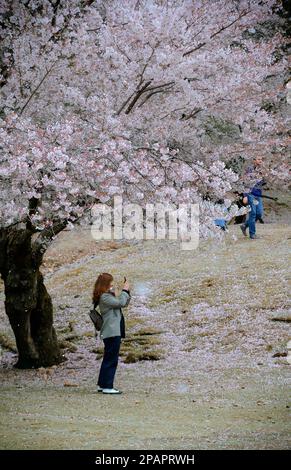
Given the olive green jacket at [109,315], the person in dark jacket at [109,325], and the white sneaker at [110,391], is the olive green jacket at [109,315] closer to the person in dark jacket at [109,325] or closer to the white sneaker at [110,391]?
the person in dark jacket at [109,325]

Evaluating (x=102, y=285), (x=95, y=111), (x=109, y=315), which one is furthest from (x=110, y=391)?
(x=95, y=111)

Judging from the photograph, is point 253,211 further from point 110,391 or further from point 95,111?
point 110,391

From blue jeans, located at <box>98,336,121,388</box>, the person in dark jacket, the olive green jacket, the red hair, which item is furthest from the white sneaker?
the red hair

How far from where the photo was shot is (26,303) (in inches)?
555

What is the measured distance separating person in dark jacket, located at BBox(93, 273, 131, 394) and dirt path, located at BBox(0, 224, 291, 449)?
1.41 ft

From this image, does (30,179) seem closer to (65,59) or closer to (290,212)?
(65,59)

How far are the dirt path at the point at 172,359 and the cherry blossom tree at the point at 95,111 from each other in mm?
2719

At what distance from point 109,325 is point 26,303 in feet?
11.3

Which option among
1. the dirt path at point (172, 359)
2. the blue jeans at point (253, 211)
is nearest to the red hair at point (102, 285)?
the dirt path at point (172, 359)

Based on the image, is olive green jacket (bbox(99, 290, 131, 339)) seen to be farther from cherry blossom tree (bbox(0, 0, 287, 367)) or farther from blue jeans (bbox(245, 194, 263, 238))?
blue jeans (bbox(245, 194, 263, 238))

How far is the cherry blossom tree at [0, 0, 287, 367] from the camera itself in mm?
11695

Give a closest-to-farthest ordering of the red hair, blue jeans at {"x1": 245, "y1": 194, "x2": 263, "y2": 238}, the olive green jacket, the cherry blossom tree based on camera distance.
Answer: the olive green jacket < the red hair < the cherry blossom tree < blue jeans at {"x1": 245, "y1": 194, "x2": 263, "y2": 238}

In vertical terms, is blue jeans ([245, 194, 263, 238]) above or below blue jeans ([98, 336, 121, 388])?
above

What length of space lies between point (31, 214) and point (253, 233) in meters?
13.1
